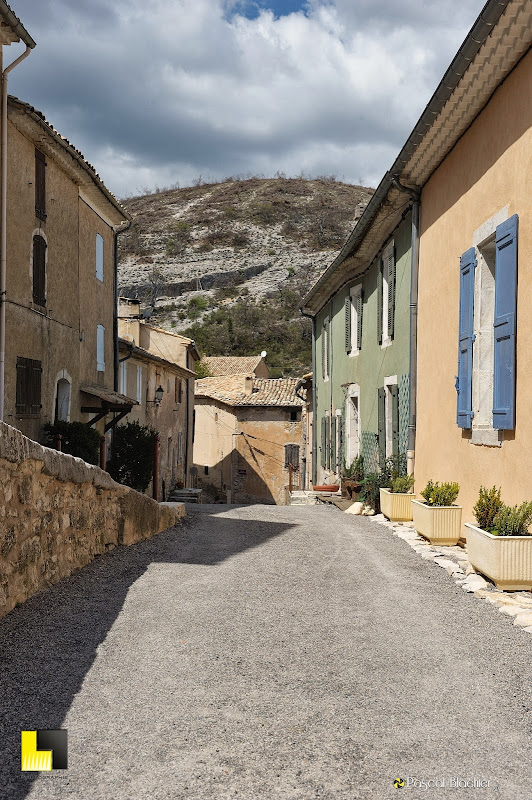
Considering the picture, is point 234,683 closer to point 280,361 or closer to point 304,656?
point 304,656

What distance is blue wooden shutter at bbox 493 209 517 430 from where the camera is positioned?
6.51 metres

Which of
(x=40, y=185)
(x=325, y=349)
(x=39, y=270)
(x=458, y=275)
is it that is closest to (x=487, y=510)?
(x=458, y=275)

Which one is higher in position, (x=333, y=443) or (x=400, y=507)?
(x=333, y=443)

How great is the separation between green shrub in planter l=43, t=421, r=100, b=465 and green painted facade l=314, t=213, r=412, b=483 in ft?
17.8

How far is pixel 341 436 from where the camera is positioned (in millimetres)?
17766

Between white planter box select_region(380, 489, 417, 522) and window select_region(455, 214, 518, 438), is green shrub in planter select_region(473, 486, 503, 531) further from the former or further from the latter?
white planter box select_region(380, 489, 417, 522)

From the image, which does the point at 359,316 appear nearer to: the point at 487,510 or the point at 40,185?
the point at 40,185

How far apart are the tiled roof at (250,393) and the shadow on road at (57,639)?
75.1 ft

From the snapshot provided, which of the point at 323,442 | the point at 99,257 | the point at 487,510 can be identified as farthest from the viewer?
the point at 323,442

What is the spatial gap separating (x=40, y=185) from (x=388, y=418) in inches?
299

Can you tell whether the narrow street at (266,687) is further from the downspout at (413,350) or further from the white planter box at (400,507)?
the downspout at (413,350)

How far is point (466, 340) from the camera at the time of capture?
26.0 feet

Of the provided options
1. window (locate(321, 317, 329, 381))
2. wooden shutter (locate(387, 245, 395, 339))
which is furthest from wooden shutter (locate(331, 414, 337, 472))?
wooden shutter (locate(387, 245, 395, 339))

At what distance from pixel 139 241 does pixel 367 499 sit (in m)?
70.8
